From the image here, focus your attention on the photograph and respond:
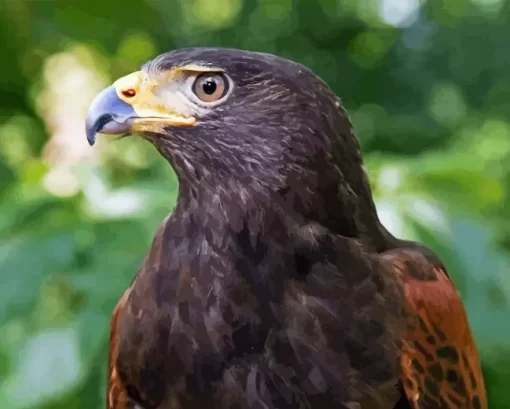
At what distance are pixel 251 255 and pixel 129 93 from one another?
1.02 ft

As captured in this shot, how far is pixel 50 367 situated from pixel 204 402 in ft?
2.15

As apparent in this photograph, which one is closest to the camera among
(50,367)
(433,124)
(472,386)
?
(472,386)

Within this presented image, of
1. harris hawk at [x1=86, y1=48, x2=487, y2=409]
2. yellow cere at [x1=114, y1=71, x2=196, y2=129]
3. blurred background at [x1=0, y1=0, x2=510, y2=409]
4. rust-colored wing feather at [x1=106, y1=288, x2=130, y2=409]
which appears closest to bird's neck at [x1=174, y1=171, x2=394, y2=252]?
harris hawk at [x1=86, y1=48, x2=487, y2=409]

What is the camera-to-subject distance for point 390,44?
134 inches

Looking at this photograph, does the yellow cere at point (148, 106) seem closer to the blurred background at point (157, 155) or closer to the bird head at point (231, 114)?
the bird head at point (231, 114)

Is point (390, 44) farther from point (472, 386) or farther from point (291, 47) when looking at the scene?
point (472, 386)

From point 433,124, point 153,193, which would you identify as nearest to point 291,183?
point 153,193

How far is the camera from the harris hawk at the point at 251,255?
1.23 meters

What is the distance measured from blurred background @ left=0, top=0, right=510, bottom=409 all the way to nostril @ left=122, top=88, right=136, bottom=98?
66 cm

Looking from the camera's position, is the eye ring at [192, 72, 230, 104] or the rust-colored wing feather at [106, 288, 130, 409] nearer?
the eye ring at [192, 72, 230, 104]

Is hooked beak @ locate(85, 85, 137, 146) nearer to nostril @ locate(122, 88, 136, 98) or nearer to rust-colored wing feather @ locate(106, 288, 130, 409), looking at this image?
nostril @ locate(122, 88, 136, 98)

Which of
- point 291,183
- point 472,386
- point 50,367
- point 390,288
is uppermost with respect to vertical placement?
point 291,183

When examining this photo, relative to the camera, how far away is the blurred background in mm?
1855

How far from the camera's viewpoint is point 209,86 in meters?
1.23
